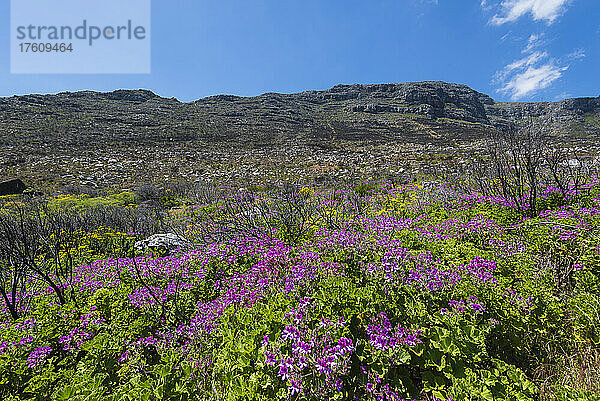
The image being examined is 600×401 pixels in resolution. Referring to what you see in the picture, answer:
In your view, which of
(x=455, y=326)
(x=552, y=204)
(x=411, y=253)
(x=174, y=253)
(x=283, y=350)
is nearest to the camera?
(x=283, y=350)

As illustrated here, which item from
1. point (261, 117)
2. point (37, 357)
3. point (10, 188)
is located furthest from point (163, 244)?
point (261, 117)

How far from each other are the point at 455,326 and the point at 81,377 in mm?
3532

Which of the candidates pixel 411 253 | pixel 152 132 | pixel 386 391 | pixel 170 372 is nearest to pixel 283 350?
pixel 386 391

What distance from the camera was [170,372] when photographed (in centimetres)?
242

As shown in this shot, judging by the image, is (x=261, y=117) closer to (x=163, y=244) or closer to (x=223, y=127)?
(x=223, y=127)

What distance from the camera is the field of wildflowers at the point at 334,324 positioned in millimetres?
2176

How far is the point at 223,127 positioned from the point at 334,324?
2255 inches

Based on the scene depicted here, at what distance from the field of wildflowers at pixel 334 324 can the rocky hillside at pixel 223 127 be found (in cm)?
810

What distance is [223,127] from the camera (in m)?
54.6

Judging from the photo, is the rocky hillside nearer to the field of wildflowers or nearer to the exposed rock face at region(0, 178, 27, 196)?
the exposed rock face at region(0, 178, 27, 196)

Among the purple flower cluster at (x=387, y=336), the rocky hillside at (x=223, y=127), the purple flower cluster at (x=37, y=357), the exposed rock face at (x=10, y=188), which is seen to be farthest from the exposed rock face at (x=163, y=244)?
the exposed rock face at (x=10, y=188)

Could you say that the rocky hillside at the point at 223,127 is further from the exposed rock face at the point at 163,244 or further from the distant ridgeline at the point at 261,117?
the exposed rock face at the point at 163,244

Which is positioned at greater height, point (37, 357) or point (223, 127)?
point (223, 127)

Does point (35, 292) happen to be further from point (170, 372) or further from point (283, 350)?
point (283, 350)
